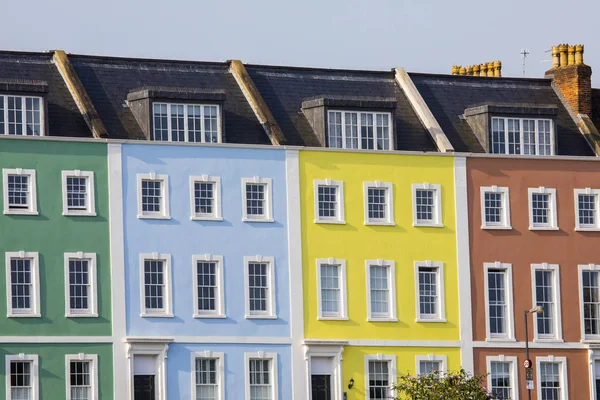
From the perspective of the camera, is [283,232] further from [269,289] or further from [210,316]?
[210,316]

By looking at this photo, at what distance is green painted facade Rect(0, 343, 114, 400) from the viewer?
278ft

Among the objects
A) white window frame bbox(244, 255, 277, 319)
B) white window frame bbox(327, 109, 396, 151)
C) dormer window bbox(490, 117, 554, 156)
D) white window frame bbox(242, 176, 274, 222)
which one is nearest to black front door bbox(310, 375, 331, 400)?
white window frame bbox(244, 255, 277, 319)

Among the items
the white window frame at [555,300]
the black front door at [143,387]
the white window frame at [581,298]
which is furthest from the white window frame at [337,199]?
the white window frame at [581,298]

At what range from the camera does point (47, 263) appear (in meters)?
85.8

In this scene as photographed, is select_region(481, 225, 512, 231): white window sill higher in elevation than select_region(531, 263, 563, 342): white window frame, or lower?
higher

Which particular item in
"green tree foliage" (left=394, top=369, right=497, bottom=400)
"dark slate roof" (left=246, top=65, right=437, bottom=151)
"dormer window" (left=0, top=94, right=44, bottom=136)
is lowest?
"green tree foliage" (left=394, top=369, right=497, bottom=400)

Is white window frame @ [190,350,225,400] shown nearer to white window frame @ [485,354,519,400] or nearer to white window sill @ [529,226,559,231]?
white window frame @ [485,354,519,400]

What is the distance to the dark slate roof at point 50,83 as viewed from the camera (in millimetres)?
87562

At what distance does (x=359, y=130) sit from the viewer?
93062 mm

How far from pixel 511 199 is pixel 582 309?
5.83 m

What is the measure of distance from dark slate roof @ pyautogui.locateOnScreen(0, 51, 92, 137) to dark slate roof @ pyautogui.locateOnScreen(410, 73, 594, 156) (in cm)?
1720

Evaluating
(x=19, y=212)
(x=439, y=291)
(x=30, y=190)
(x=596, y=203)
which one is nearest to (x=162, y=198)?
(x=30, y=190)

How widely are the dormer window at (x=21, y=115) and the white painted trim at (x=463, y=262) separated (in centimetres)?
1894

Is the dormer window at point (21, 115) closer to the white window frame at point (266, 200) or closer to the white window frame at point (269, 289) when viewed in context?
the white window frame at point (266, 200)
